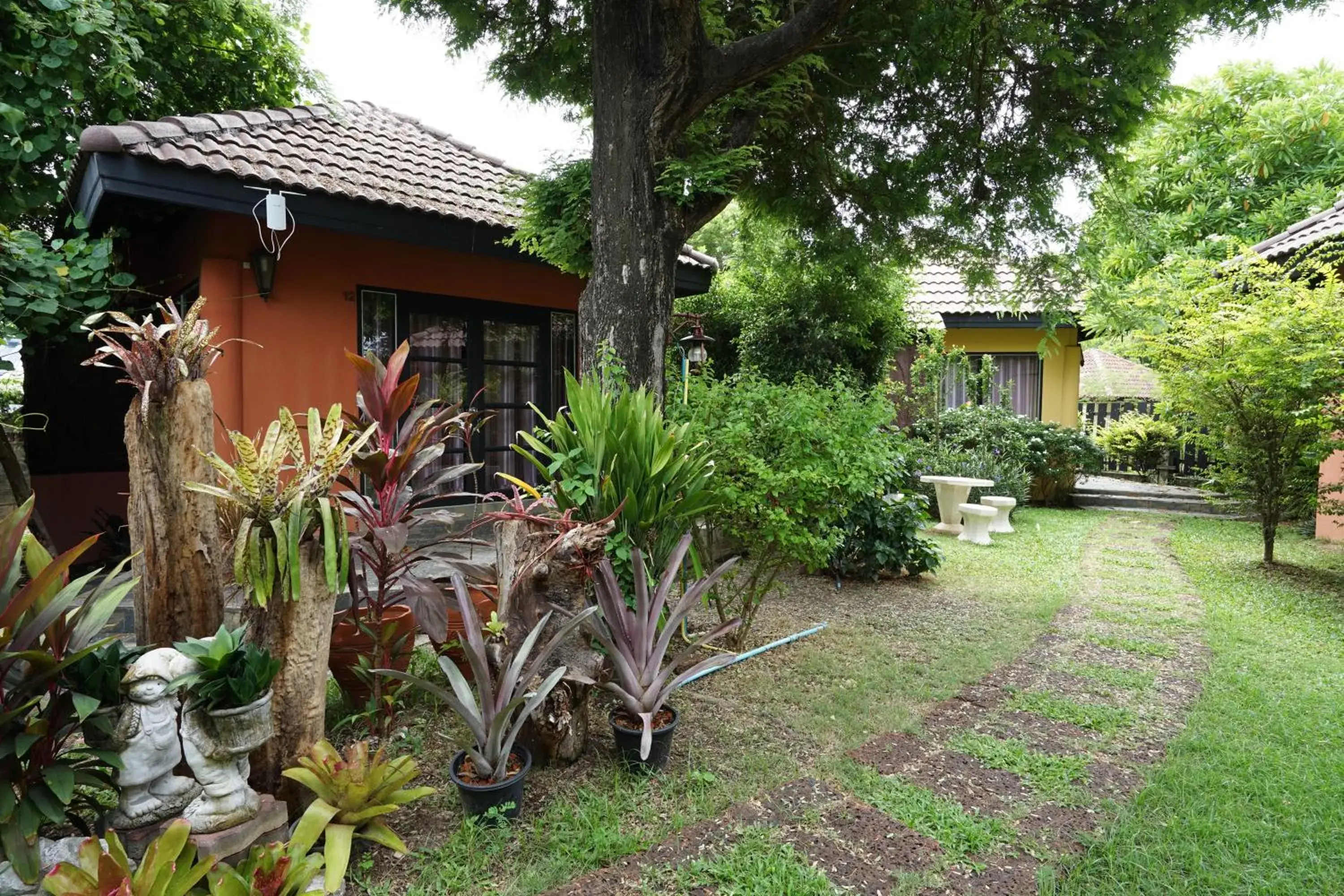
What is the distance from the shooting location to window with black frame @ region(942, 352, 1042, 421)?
44.8 feet

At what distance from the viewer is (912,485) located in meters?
9.74

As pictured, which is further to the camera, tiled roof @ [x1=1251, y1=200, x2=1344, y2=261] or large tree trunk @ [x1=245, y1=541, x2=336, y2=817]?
tiled roof @ [x1=1251, y1=200, x2=1344, y2=261]

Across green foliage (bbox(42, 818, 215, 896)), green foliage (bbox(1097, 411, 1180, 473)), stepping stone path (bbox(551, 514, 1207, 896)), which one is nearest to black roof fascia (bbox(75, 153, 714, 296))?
green foliage (bbox(42, 818, 215, 896))

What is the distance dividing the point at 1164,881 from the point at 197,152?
6.30 m

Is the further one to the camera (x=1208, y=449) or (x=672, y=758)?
(x=1208, y=449)

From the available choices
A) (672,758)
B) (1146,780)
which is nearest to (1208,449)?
(1146,780)

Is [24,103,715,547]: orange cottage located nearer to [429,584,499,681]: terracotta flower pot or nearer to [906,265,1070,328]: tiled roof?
[429,584,499,681]: terracotta flower pot

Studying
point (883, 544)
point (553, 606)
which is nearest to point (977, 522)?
point (883, 544)

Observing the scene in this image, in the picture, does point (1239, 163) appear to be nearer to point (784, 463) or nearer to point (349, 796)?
point (784, 463)

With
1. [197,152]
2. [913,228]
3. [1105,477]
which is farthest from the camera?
[1105,477]

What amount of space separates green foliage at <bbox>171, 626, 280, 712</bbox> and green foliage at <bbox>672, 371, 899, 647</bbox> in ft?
7.54

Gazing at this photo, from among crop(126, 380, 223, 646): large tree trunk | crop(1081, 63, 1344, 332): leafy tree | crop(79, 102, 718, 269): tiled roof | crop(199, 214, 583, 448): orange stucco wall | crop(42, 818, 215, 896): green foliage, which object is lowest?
crop(42, 818, 215, 896): green foliage

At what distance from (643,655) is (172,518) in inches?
75.3

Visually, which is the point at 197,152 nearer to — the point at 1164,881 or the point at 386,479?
the point at 386,479
